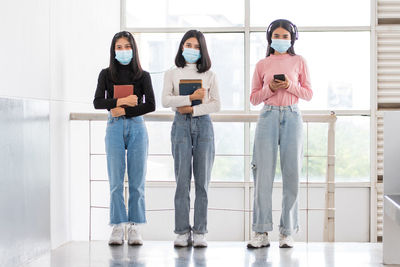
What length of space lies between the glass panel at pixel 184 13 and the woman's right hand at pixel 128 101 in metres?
2.26

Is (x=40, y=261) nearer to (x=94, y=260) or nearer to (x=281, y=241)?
(x=94, y=260)

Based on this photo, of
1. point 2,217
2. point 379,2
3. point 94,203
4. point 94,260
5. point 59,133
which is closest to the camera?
point 2,217

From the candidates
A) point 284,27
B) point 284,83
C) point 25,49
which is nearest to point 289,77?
point 284,83

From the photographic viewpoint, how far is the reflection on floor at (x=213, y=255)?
311cm

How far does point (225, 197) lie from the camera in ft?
18.0

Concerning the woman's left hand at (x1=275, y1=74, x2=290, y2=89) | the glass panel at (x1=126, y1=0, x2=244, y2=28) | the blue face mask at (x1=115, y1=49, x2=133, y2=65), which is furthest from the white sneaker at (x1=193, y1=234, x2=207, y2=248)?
the glass panel at (x1=126, y1=0, x2=244, y2=28)

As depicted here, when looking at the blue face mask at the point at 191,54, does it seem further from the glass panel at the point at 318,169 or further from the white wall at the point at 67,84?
the glass panel at the point at 318,169

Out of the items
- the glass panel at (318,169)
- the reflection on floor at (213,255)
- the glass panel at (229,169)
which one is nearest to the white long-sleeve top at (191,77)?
the reflection on floor at (213,255)

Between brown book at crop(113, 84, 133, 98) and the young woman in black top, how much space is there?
0.03m

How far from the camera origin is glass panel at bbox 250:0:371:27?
5.42m

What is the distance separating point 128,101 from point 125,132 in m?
0.20

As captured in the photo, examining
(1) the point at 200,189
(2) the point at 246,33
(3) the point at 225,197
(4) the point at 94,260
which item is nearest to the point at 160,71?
(2) the point at 246,33

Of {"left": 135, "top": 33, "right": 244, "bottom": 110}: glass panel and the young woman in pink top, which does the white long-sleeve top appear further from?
{"left": 135, "top": 33, "right": 244, "bottom": 110}: glass panel

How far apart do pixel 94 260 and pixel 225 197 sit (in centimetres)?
243
